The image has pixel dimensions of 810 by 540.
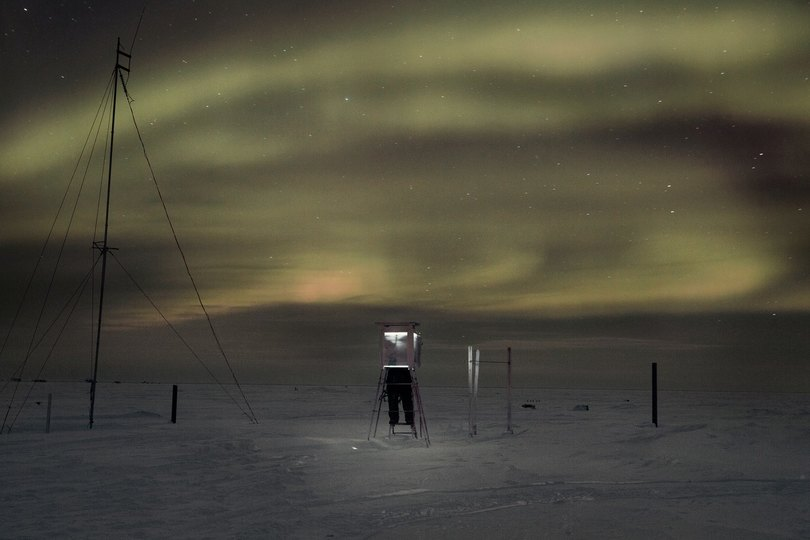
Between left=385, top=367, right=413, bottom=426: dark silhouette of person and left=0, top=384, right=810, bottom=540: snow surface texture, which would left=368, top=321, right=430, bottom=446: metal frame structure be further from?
left=0, top=384, right=810, bottom=540: snow surface texture

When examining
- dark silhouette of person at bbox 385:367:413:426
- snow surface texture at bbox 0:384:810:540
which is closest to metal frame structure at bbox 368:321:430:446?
dark silhouette of person at bbox 385:367:413:426

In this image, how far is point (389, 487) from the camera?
42.3ft

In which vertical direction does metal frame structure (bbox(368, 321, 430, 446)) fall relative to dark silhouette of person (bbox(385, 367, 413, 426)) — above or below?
above

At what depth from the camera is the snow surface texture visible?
378 inches

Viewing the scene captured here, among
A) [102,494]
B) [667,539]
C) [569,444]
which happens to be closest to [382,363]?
[569,444]

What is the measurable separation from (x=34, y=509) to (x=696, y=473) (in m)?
12.4

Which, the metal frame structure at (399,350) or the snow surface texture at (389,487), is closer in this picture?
the snow surface texture at (389,487)

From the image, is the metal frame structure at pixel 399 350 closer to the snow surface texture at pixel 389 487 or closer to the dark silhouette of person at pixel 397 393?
the dark silhouette of person at pixel 397 393

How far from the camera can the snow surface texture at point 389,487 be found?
959 centimetres

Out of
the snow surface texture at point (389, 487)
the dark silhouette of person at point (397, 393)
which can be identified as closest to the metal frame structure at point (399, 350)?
the dark silhouette of person at point (397, 393)

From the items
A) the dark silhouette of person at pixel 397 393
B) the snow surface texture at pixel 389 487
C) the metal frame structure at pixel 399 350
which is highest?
the metal frame structure at pixel 399 350

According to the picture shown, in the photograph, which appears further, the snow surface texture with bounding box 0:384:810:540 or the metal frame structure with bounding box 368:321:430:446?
the metal frame structure with bounding box 368:321:430:446

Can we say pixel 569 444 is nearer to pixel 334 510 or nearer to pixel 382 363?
pixel 382 363

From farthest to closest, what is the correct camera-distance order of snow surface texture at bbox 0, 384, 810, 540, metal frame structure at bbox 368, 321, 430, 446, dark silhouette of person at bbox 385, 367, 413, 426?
dark silhouette of person at bbox 385, 367, 413, 426
metal frame structure at bbox 368, 321, 430, 446
snow surface texture at bbox 0, 384, 810, 540
